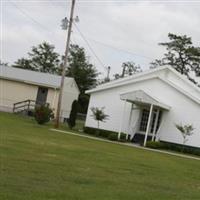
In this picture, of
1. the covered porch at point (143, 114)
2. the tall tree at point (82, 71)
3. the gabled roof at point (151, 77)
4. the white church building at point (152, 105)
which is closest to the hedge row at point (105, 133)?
the covered porch at point (143, 114)

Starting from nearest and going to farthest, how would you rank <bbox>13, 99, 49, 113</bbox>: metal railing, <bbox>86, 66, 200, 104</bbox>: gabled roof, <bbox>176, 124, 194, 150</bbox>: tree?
1. <bbox>176, 124, 194, 150</bbox>: tree
2. <bbox>86, 66, 200, 104</bbox>: gabled roof
3. <bbox>13, 99, 49, 113</bbox>: metal railing

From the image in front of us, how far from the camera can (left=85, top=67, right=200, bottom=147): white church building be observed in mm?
37344

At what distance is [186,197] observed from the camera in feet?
36.8

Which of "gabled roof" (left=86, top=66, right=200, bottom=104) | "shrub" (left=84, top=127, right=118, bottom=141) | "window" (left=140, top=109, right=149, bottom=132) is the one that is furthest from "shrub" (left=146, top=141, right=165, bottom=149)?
"gabled roof" (left=86, top=66, right=200, bottom=104)

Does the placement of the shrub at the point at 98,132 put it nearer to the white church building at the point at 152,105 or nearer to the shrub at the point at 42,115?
the white church building at the point at 152,105

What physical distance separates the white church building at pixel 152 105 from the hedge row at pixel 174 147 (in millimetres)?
704

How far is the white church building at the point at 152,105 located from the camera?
37.3 m

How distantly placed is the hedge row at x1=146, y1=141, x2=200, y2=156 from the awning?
103 inches

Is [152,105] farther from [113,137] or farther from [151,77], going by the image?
[113,137]

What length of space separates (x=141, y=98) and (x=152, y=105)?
953 millimetres

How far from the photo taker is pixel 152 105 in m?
36.8

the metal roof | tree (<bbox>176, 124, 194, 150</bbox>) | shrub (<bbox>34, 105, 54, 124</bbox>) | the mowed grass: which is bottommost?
the mowed grass

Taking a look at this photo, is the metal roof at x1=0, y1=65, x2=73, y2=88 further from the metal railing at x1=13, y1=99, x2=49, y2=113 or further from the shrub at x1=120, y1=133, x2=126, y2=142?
the shrub at x1=120, y1=133, x2=126, y2=142

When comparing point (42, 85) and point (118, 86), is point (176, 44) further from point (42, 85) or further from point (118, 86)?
point (118, 86)
